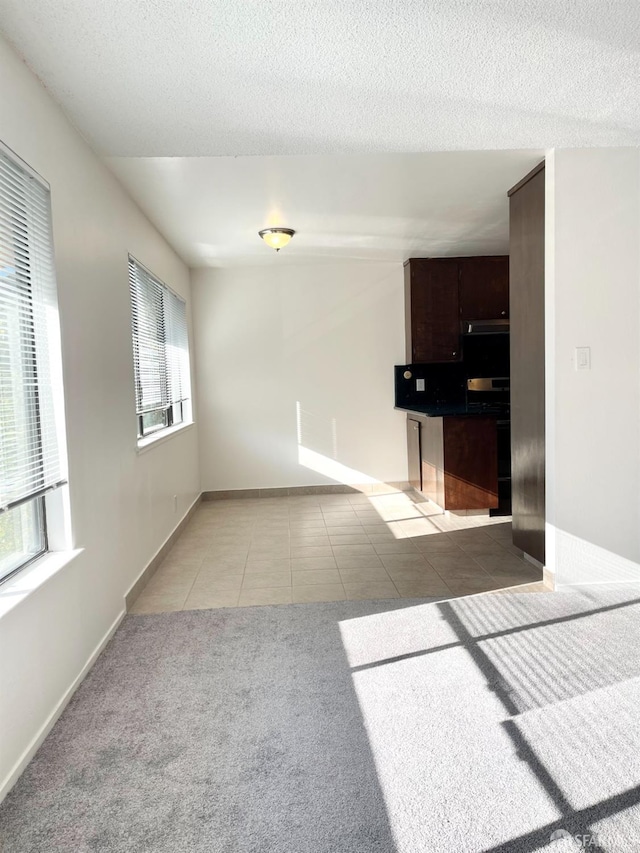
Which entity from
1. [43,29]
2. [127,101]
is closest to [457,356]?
[127,101]

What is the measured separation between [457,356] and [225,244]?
2.48m

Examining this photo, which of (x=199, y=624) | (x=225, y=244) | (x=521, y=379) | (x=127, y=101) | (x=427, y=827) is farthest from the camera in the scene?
(x=225, y=244)

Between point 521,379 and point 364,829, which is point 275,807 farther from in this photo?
point 521,379

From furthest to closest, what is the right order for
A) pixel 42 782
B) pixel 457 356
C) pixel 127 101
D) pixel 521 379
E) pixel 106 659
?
1. pixel 457 356
2. pixel 521 379
3. pixel 106 659
4. pixel 127 101
5. pixel 42 782

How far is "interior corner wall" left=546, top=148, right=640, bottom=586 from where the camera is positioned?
322cm

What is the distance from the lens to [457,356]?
240 inches

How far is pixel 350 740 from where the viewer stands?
2.05 meters

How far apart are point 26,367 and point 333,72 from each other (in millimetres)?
1540

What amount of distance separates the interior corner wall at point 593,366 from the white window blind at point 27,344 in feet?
8.09

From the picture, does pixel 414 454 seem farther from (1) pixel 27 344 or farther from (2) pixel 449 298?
(1) pixel 27 344

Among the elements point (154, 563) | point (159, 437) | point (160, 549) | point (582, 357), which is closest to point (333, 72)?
point (582, 357)

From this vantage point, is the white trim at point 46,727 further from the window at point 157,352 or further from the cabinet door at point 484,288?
the cabinet door at point 484,288

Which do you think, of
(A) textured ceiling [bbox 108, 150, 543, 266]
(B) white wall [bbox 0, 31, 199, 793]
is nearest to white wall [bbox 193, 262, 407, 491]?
(A) textured ceiling [bbox 108, 150, 543, 266]

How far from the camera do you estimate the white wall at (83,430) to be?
2021 millimetres
